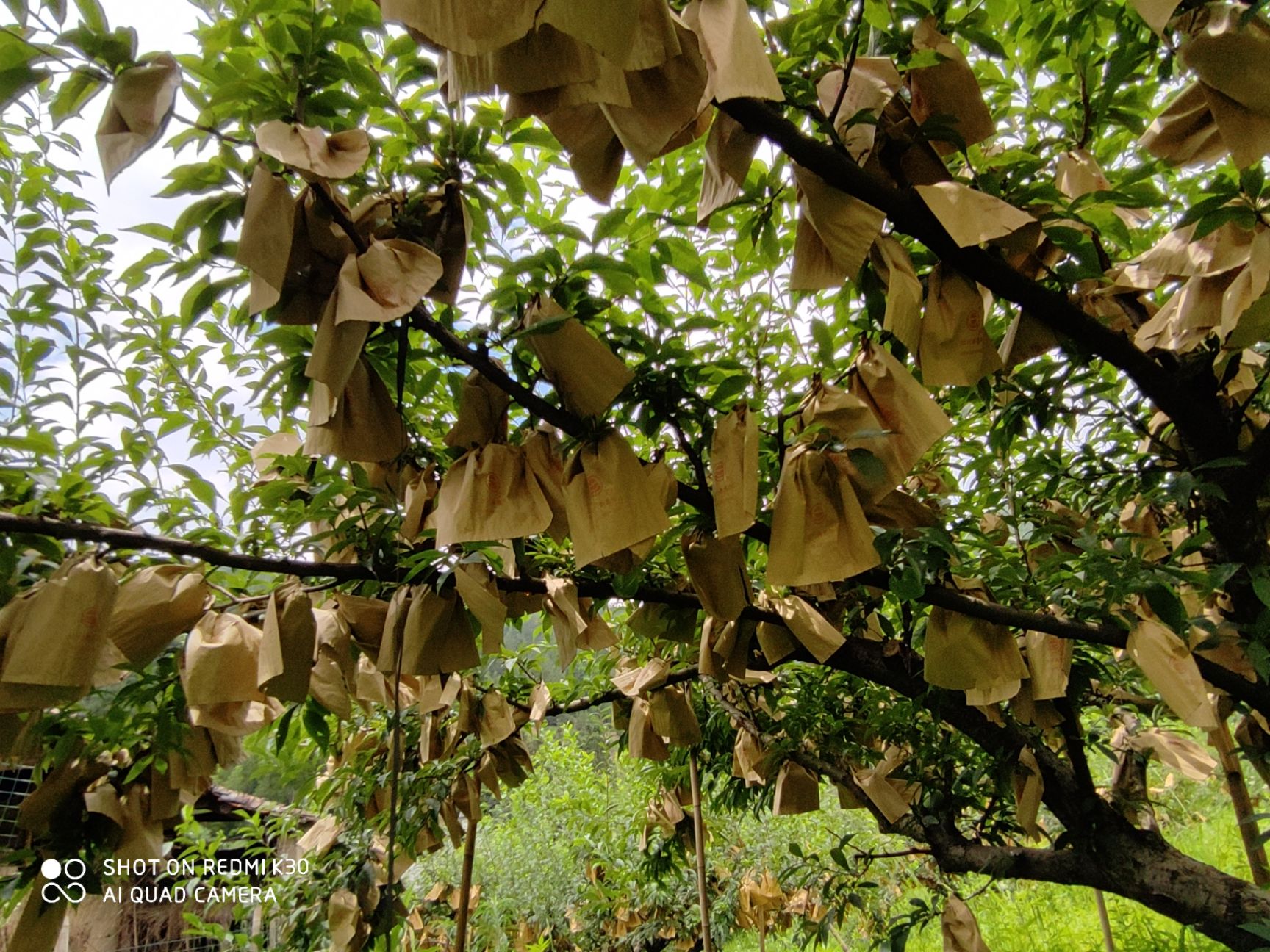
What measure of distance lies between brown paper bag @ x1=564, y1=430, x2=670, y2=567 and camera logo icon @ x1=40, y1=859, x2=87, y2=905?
0.94 meters

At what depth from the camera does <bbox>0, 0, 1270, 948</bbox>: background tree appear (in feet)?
1.98

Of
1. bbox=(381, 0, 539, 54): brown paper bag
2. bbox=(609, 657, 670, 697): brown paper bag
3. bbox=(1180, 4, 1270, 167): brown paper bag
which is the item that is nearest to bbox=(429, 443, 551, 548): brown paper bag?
bbox=(381, 0, 539, 54): brown paper bag

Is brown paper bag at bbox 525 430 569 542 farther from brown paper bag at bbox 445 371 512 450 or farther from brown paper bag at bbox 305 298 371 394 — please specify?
brown paper bag at bbox 305 298 371 394

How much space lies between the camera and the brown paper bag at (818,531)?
0.73 m

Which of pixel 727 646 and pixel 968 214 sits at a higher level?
pixel 968 214

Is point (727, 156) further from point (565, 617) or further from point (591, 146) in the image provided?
point (565, 617)

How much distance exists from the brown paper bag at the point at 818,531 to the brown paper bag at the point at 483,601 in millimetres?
331

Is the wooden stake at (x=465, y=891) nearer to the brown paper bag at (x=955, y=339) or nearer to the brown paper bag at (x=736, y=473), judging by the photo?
the brown paper bag at (x=736, y=473)

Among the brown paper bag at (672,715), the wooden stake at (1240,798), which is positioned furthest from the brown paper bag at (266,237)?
the wooden stake at (1240,798)

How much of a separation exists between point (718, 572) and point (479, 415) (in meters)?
0.35

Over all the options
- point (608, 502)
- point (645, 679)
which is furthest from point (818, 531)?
point (645, 679)

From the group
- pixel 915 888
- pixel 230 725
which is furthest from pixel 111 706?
pixel 915 888

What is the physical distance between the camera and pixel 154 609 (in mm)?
786

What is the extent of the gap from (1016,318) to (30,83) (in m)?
0.98
